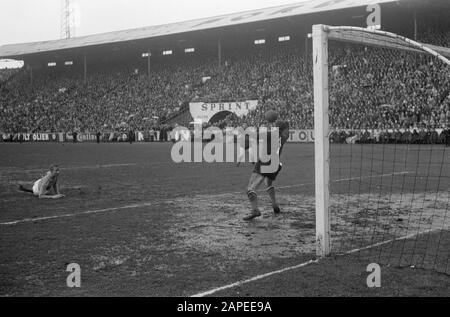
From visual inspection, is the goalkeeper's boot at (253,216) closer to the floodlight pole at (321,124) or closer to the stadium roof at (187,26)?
the floodlight pole at (321,124)

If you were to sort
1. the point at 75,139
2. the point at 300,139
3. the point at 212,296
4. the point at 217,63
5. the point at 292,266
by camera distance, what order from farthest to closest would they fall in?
the point at 217,63
the point at 75,139
the point at 300,139
the point at 292,266
the point at 212,296

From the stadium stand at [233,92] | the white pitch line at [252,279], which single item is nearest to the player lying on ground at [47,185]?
the white pitch line at [252,279]

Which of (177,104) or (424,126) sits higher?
(177,104)

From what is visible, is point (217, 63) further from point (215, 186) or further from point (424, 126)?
point (215, 186)

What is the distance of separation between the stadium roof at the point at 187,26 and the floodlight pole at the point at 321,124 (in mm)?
32896

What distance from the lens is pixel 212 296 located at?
508 cm

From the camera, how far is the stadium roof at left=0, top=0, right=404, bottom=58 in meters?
42.2

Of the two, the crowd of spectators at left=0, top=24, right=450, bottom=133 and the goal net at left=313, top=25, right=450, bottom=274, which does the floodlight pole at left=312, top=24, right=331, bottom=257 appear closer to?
the goal net at left=313, top=25, right=450, bottom=274

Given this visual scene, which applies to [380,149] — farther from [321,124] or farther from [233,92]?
[321,124]

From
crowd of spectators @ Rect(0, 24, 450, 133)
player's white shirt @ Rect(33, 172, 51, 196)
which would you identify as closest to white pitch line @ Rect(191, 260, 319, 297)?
player's white shirt @ Rect(33, 172, 51, 196)

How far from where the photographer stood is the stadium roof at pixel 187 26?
A: 4220 cm

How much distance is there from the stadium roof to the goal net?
1010 cm
